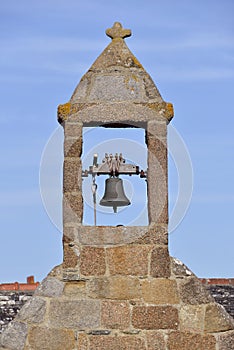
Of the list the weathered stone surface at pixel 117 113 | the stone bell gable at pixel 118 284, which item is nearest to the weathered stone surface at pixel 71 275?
the stone bell gable at pixel 118 284

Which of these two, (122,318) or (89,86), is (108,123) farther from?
(122,318)

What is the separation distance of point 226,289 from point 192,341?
252 inches

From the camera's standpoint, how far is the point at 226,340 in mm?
8609

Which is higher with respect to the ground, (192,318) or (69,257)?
(69,257)

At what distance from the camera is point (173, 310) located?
8.56 m

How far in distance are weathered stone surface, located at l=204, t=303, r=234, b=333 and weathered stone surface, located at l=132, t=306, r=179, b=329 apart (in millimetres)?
282

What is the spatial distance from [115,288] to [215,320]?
3.04 ft

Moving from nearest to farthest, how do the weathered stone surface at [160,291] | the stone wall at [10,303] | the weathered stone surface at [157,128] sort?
1. the weathered stone surface at [160,291]
2. the weathered stone surface at [157,128]
3. the stone wall at [10,303]

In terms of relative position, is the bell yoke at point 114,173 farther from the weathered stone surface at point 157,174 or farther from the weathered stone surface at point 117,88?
the weathered stone surface at point 117,88

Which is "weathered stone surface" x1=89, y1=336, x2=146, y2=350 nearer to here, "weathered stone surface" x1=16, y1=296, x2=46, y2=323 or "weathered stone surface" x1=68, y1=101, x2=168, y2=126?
"weathered stone surface" x1=16, y1=296, x2=46, y2=323

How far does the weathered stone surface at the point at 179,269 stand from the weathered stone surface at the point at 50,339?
106cm

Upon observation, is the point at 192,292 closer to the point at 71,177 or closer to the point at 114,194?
the point at 114,194

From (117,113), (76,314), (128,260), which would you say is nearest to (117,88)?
(117,113)

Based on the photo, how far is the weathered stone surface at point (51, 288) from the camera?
8.59 metres
